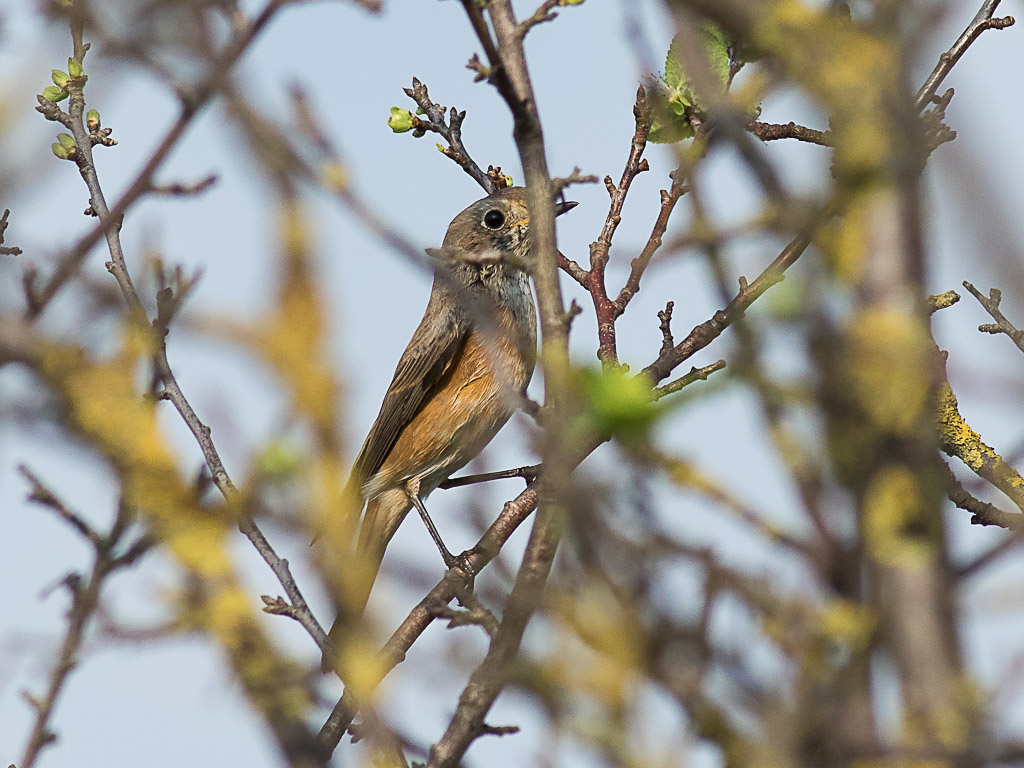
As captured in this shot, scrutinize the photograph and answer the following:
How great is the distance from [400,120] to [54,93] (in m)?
1.43

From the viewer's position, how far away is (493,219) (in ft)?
26.8

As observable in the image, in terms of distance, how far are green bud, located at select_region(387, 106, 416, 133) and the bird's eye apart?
310 cm

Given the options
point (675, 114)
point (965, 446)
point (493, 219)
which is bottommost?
point (965, 446)

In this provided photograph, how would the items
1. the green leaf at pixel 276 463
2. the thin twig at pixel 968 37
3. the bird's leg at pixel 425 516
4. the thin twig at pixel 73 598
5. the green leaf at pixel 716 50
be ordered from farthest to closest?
the bird's leg at pixel 425 516 < the thin twig at pixel 968 37 < the green leaf at pixel 716 50 < the thin twig at pixel 73 598 < the green leaf at pixel 276 463

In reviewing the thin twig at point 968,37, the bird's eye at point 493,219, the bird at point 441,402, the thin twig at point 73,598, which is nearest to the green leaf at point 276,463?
the thin twig at point 73,598

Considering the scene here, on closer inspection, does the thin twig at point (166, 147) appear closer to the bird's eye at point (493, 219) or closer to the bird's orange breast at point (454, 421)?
the bird's orange breast at point (454, 421)

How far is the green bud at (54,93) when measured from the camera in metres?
4.47

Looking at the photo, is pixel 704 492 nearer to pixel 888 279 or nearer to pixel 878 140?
pixel 888 279

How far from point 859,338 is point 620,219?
352 cm

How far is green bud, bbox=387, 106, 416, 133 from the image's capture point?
4969mm

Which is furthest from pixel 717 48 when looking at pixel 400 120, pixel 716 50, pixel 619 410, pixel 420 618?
pixel 420 618

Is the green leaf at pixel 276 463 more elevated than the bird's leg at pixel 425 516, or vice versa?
the bird's leg at pixel 425 516

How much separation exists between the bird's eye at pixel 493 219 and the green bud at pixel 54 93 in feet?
13.1

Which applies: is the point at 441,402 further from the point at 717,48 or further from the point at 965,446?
the point at 717,48
